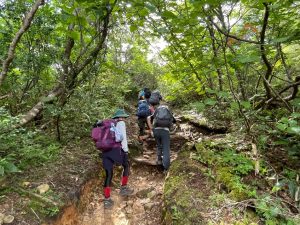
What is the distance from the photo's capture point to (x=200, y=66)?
5527 millimetres

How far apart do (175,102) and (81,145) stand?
751 cm

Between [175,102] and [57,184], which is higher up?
[175,102]

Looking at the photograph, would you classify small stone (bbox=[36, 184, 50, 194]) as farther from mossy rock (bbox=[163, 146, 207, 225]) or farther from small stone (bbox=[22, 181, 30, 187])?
mossy rock (bbox=[163, 146, 207, 225])

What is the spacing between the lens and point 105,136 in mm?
5676

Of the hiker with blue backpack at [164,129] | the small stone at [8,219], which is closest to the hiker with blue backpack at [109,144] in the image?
the hiker with blue backpack at [164,129]

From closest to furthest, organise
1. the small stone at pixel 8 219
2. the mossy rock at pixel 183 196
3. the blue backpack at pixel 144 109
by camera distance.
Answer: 1. the small stone at pixel 8 219
2. the mossy rock at pixel 183 196
3. the blue backpack at pixel 144 109

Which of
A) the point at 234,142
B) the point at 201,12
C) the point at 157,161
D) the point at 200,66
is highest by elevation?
the point at 201,12

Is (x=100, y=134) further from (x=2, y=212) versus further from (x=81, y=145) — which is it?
(x=2, y=212)

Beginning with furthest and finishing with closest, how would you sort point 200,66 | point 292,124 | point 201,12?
point 200,66 → point 292,124 → point 201,12

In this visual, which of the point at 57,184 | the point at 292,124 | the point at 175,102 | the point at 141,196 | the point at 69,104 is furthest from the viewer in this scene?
the point at 175,102

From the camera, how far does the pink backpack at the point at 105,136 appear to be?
18.6ft

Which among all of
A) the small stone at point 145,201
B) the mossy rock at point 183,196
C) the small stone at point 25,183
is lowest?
the small stone at point 145,201

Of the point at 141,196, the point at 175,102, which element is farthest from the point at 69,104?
the point at 175,102

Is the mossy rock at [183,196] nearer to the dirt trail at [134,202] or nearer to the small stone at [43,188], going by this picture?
the dirt trail at [134,202]
